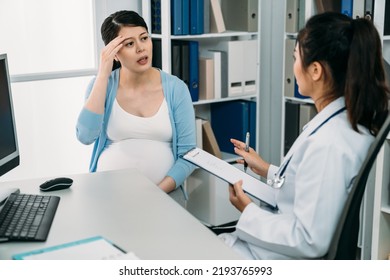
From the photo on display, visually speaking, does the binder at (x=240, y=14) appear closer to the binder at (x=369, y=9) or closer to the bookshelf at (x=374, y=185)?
the bookshelf at (x=374, y=185)

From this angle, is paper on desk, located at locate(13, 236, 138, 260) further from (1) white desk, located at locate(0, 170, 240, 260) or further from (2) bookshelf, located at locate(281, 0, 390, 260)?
(2) bookshelf, located at locate(281, 0, 390, 260)

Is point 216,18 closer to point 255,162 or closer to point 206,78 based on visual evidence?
point 206,78

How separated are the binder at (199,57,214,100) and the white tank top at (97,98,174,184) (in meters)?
0.97

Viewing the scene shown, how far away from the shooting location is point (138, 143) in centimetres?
245

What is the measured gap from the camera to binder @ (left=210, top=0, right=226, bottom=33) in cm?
331

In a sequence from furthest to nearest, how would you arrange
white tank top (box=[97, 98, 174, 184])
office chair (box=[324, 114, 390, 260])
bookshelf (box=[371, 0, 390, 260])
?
1. bookshelf (box=[371, 0, 390, 260])
2. white tank top (box=[97, 98, 174, 184])
3. office chair (box=[324, 114, 390, 260])

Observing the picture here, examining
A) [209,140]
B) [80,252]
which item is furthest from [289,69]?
[80,252]

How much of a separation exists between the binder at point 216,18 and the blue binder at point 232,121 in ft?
1.61

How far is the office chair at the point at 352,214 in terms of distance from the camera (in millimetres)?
1379

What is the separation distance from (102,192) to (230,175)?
1.48ft

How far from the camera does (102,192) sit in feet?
6.54

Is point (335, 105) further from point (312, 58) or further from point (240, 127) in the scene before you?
point (240, 127)

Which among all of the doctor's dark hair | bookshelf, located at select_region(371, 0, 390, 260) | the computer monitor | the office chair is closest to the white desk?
the computer monitor
